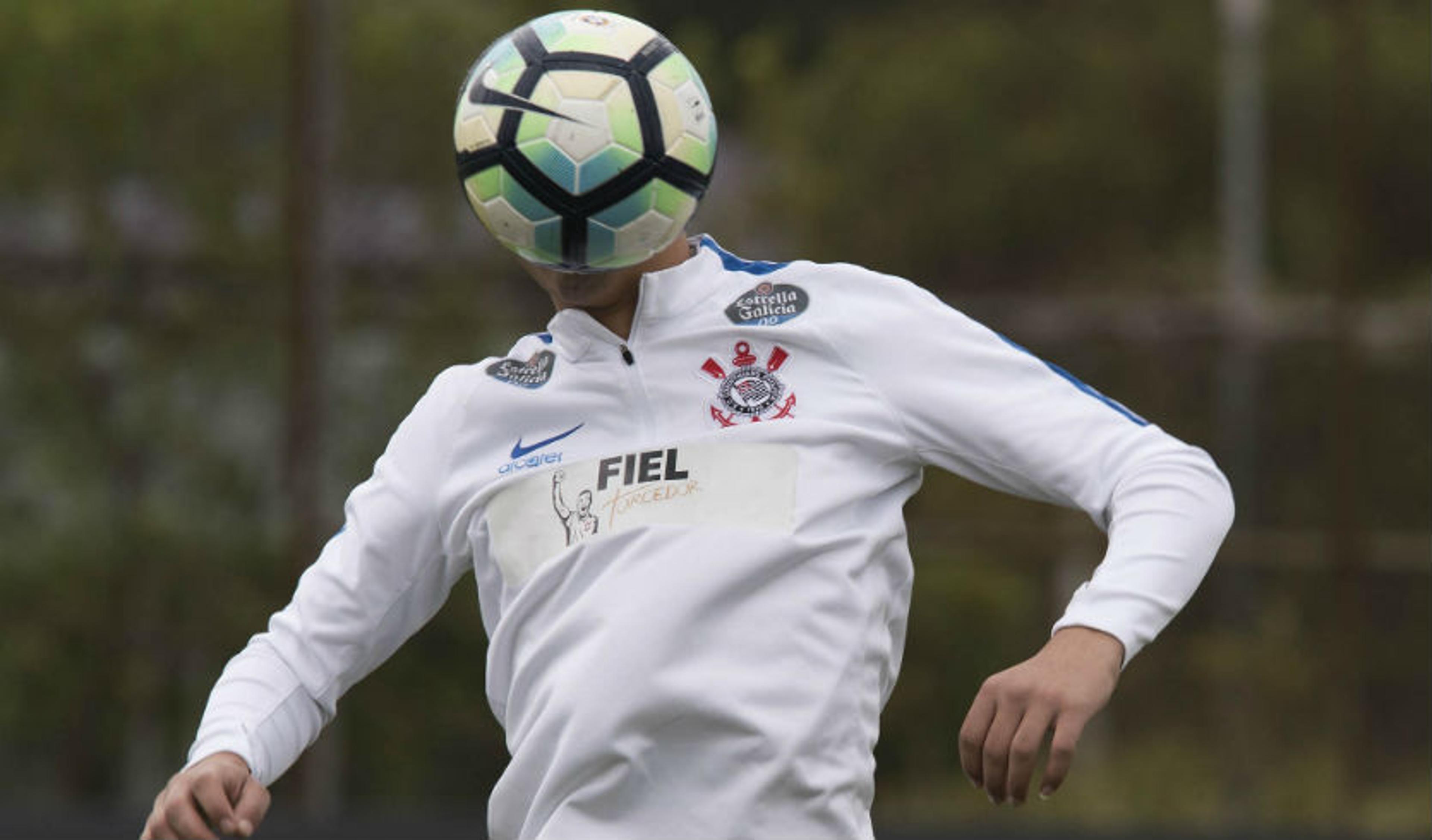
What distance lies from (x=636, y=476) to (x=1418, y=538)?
5.78 m

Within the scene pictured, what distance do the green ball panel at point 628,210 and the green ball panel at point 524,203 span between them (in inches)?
2.2

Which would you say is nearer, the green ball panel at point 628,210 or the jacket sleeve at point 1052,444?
the jacket sleeve at point 1052,444

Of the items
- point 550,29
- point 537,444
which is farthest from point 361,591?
point 550,29

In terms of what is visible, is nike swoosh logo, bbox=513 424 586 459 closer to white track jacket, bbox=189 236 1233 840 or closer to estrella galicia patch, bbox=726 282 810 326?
white track jacket, bbox=189 236 1233 840

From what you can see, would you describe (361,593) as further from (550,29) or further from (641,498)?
(550,29)

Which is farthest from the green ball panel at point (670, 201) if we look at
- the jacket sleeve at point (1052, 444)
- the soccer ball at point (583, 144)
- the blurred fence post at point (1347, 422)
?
the blurred fence post at point (1347, 422)

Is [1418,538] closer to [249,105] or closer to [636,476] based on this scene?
→ [249,105]

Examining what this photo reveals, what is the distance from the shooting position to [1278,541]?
7.97 metres

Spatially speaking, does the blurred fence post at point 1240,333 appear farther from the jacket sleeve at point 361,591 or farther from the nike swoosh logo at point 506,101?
the nike swoosh logo at point 506,101

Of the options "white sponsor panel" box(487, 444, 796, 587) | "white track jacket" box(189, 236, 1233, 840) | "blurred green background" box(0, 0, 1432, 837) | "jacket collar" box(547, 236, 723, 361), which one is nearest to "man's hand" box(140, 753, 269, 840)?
"white track jacket" box(189, 236, 1233, 840)

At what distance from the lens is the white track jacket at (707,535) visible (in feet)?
8.48

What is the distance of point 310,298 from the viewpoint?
772 centimetres

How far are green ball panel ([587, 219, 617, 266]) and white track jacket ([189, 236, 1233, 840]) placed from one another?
6.4 inches

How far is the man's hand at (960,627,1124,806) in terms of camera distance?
7.51ft
